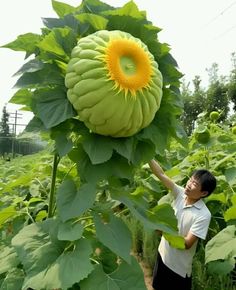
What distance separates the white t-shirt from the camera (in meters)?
3.01

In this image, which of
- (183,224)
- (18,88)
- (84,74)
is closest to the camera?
(84,74)

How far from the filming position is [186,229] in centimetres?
312

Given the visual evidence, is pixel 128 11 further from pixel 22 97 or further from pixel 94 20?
pixel 22 97

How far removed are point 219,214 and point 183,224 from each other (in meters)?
0.82

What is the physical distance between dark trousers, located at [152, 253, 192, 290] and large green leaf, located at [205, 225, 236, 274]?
0.47 metres

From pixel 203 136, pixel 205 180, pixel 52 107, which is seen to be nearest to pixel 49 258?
pixel 52 107

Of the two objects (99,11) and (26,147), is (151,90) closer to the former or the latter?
(99,11)

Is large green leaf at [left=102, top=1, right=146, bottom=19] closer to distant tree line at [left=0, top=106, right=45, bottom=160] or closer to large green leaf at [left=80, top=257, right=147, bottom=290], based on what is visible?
large green leaf at [left=80, top=257, right=147, bottom=290]

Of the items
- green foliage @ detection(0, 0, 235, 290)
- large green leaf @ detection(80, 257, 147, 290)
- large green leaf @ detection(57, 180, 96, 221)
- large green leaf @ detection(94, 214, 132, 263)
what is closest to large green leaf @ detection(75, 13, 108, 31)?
green foliage @ detection(0, 0, 235, 290)

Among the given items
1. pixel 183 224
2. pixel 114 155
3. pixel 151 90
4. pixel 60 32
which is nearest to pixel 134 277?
pixel 114 155

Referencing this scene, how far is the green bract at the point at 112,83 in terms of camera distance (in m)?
1.25

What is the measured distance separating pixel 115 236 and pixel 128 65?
1.94 feet

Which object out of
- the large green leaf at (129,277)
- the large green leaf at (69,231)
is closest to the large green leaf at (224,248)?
the large green leaf at (129,277)

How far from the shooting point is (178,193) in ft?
10.9
